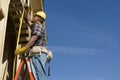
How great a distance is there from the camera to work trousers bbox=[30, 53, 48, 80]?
7.70 m

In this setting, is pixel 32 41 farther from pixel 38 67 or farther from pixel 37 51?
pixel 38 67

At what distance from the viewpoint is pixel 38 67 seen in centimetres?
773

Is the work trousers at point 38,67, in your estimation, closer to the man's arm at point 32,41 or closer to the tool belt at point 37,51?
the tool belt at point 37,51

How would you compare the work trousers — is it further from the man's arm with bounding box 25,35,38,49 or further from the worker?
the man's arm with bounding box 25,35,38,49

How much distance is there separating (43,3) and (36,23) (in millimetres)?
5526

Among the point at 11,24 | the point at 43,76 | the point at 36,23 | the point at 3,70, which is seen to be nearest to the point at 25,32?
the point at 11,24

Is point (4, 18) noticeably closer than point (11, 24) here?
Yes

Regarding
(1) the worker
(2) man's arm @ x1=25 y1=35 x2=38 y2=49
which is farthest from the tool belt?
Answer: (2) man's arm @ x1=25 y1=35 x2=38 y2=49

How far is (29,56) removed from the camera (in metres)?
7.88

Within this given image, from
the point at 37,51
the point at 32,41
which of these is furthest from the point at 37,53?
the point at 32,41

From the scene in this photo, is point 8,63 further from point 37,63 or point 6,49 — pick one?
point 37,63

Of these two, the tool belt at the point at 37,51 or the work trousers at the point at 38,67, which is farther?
the tool belt at the point at 37,51

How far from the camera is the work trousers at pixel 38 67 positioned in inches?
303

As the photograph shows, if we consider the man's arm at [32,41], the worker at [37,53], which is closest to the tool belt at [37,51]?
the worker at [37,53]
